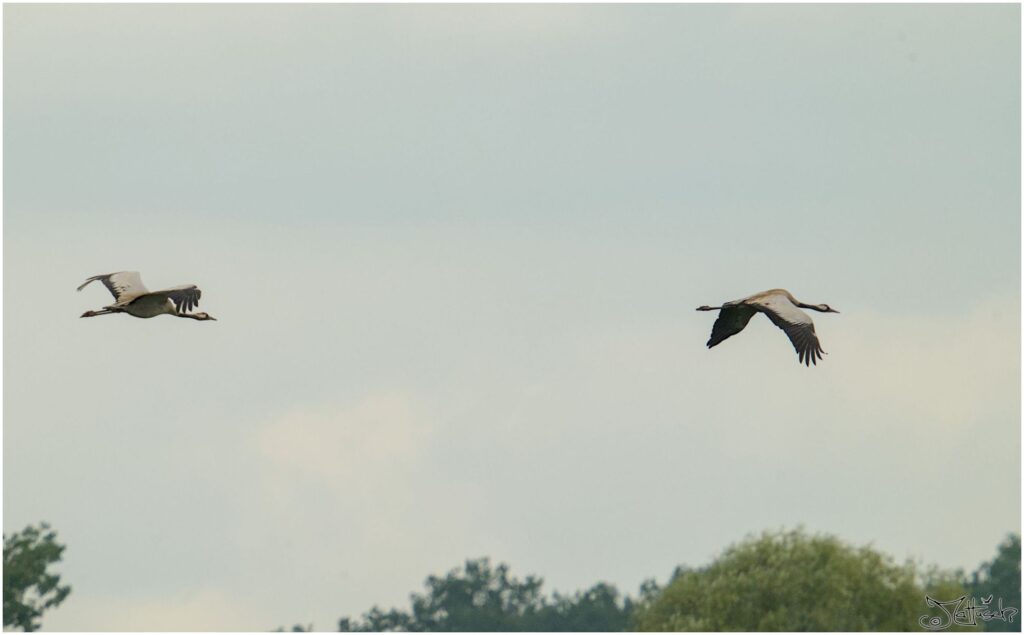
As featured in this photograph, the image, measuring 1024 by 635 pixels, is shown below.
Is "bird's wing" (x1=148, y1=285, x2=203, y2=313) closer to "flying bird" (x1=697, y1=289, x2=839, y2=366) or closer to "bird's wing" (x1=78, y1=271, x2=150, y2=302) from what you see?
"bird's wing" (x1=78, y1=271, x2=150, y2=302)

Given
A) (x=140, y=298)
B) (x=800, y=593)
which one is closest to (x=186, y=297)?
(x=140, y=298)

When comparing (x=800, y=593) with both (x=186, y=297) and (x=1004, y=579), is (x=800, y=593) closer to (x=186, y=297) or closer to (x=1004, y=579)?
(x=186, y=297)

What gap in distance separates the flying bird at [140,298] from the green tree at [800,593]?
31530 mm

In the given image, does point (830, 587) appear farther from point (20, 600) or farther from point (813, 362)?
point (20, 600)

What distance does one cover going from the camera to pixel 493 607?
13800 centimetres

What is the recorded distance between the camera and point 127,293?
40.0m

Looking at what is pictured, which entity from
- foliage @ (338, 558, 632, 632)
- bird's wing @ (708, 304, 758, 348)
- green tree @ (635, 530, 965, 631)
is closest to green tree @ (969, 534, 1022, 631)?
foliage @ (338, 558, 632, 632)

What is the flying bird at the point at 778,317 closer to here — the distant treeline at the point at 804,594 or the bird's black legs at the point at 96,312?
the bird's black legs at the point at 96,312

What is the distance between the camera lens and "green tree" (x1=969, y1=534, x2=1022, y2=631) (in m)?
125

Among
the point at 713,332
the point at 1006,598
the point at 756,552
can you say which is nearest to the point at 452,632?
the point at 1006,598

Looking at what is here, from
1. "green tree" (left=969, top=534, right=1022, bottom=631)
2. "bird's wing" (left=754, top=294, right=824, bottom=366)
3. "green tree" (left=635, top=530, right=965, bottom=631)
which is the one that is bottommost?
"bird's wing" (left=754, top=294, right=824, bottom=366)

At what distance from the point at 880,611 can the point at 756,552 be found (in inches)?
192

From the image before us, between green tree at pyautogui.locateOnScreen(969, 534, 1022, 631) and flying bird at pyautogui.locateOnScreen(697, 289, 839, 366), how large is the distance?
82967 millimetres

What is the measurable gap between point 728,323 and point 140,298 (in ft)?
30.9
